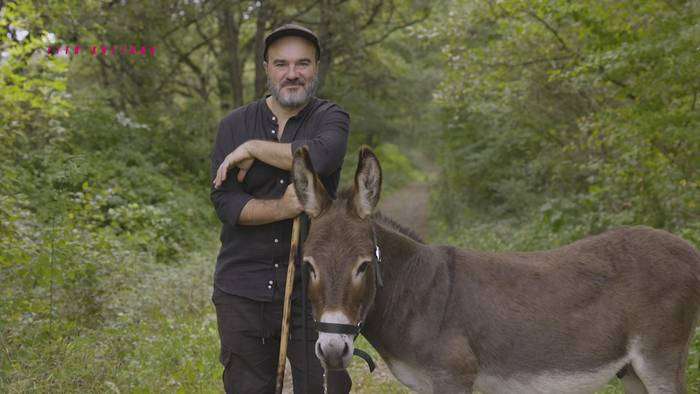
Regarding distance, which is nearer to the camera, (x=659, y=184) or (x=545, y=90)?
(x=659, y=184)

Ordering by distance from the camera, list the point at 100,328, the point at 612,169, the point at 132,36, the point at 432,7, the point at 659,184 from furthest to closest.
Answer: the point at 432,7 → the point at 132,36 → the point at 612,169 → the point at 659,184 → the point at 100,328

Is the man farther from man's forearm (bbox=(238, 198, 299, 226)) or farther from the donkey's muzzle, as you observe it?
the donkey's muzzle

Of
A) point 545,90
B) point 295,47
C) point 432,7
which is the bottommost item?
point 295,47

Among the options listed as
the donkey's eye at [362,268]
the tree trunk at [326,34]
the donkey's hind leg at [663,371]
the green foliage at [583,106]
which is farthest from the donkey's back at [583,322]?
the tree trunk at [326,34]

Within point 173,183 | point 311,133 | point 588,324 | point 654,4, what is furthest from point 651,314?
point 173,183

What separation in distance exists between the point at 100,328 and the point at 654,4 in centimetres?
752

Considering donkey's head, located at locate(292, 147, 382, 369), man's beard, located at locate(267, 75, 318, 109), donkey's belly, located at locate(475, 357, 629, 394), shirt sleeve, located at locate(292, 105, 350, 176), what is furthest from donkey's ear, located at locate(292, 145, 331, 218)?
donkey's belly, located at locate(475, 357, 629, 394)

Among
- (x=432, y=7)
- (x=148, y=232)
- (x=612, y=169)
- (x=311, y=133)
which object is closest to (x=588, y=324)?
(x=311, y=133)

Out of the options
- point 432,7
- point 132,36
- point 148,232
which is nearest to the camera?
point 148,232

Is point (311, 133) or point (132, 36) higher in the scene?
point (132, 36)

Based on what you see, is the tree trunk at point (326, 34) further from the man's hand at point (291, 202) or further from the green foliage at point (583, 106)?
the man's hand at point (291, 202)

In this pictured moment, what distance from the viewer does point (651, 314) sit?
11.8ft

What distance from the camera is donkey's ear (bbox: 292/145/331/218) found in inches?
128

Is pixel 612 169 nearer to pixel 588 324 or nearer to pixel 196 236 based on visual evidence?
pixel 588 324
